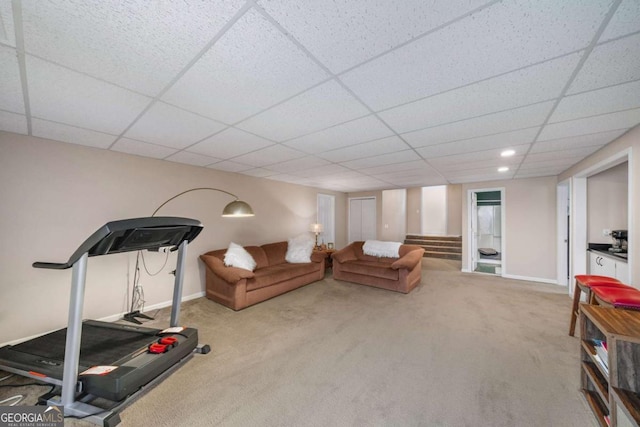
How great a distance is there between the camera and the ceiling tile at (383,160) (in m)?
3.14

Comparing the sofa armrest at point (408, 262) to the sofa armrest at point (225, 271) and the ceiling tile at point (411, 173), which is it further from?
the sofa armrest at point (225, 271)

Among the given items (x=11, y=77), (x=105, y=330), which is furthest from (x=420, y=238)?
(x=11, y=77)

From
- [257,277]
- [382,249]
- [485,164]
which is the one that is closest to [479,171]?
[485,164]

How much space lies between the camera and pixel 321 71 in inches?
53.7

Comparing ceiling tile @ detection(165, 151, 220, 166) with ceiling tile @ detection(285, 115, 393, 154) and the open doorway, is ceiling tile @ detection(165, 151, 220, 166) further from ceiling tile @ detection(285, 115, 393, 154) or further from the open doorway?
the open doorway

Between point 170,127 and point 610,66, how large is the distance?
3.28 m

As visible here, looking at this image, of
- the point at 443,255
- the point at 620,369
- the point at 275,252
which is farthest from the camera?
the point at 443,255

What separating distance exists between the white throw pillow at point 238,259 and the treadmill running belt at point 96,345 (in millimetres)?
1432

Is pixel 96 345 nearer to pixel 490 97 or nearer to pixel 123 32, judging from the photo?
pixel 123 32

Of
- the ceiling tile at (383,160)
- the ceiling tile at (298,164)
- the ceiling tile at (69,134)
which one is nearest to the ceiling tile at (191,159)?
the ceiling tile at (69,134)

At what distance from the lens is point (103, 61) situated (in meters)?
1.27

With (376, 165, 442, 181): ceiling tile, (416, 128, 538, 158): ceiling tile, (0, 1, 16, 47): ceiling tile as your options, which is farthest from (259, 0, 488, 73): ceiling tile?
(376, 165, 442, 181): ceiling tile

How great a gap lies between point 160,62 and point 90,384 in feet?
7.42

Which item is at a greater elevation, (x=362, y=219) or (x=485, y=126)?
(x=485, y=126)
